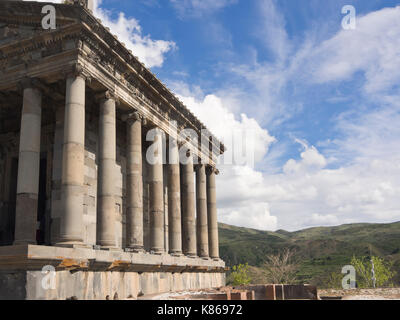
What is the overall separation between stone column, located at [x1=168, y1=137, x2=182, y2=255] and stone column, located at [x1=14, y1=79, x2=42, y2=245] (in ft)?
32.7

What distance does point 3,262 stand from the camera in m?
12.8

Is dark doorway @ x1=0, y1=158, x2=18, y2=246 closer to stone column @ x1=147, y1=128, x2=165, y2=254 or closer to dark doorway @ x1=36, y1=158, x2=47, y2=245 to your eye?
dark doorway @ x1=36, y1=158, x2=47, y2=245

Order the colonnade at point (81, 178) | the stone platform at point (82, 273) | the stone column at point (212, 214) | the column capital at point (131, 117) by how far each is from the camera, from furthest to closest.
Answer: the stone column at point (212, 214)
the column capital at point (131, 117)
the colonnade at point (81, 178)
the stone platform at point (82, 273)

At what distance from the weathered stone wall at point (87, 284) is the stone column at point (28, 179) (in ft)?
10.5

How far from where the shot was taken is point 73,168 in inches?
631

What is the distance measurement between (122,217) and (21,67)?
9.59 m

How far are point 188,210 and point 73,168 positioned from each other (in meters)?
13.6

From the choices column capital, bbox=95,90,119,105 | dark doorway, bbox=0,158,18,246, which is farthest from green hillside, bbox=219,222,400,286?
column capital, bbox=95,90,119,105

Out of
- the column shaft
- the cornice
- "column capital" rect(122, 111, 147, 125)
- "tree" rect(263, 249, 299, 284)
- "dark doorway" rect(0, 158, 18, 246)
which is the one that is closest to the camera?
the cornice

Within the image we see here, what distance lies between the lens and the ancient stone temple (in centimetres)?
1499

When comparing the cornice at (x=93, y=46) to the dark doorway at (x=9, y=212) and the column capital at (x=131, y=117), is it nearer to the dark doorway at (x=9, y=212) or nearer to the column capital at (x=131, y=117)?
the column capital at (x=131, y=117)

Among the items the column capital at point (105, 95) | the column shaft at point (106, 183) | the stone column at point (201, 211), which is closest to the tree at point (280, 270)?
the stone column at point (201, 211)

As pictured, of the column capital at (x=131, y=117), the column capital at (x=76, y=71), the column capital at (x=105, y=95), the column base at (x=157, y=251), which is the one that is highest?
the column capital at (x=76, y=71)

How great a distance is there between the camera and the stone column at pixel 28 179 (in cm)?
1650
